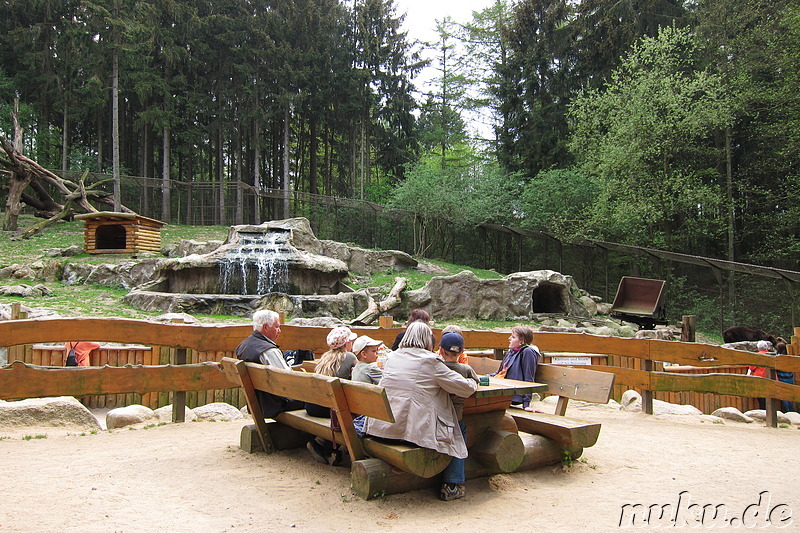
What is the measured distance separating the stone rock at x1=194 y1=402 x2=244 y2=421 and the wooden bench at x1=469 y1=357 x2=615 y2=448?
2.74 meters

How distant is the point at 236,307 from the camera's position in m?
14.9

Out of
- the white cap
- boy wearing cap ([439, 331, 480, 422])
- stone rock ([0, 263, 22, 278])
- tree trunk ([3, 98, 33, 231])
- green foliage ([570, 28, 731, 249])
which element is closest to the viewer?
boy wearing cap ([439, 331, 480, 422])

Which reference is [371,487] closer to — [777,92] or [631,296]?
[631,296]

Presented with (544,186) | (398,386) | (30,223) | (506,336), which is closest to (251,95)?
(30,223)

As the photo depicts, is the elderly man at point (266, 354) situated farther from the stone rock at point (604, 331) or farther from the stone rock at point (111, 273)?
the stone rock at point (111, 273)

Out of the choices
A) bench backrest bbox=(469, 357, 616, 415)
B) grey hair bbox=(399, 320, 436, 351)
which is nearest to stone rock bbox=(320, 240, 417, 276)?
bench backrest bbox=(469, 357, 616, 415)

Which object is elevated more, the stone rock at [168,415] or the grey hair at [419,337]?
the grey hair at [419,337]

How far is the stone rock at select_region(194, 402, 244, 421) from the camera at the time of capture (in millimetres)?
6066

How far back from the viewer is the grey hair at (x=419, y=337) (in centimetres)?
364

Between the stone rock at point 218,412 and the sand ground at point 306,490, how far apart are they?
75 centimetres

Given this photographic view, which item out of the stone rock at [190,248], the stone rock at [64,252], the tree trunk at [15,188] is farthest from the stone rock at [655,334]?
the tree trunk at [15,188]

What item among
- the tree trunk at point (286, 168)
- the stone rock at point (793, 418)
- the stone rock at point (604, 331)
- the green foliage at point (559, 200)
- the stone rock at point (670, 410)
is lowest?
the stone rock at point (793, 418)

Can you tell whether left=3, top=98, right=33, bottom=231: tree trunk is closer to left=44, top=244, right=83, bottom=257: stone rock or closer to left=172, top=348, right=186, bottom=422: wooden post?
left=44, top=244, right=83, bottom=257: stone rock

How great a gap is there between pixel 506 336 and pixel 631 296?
35.9 ft
